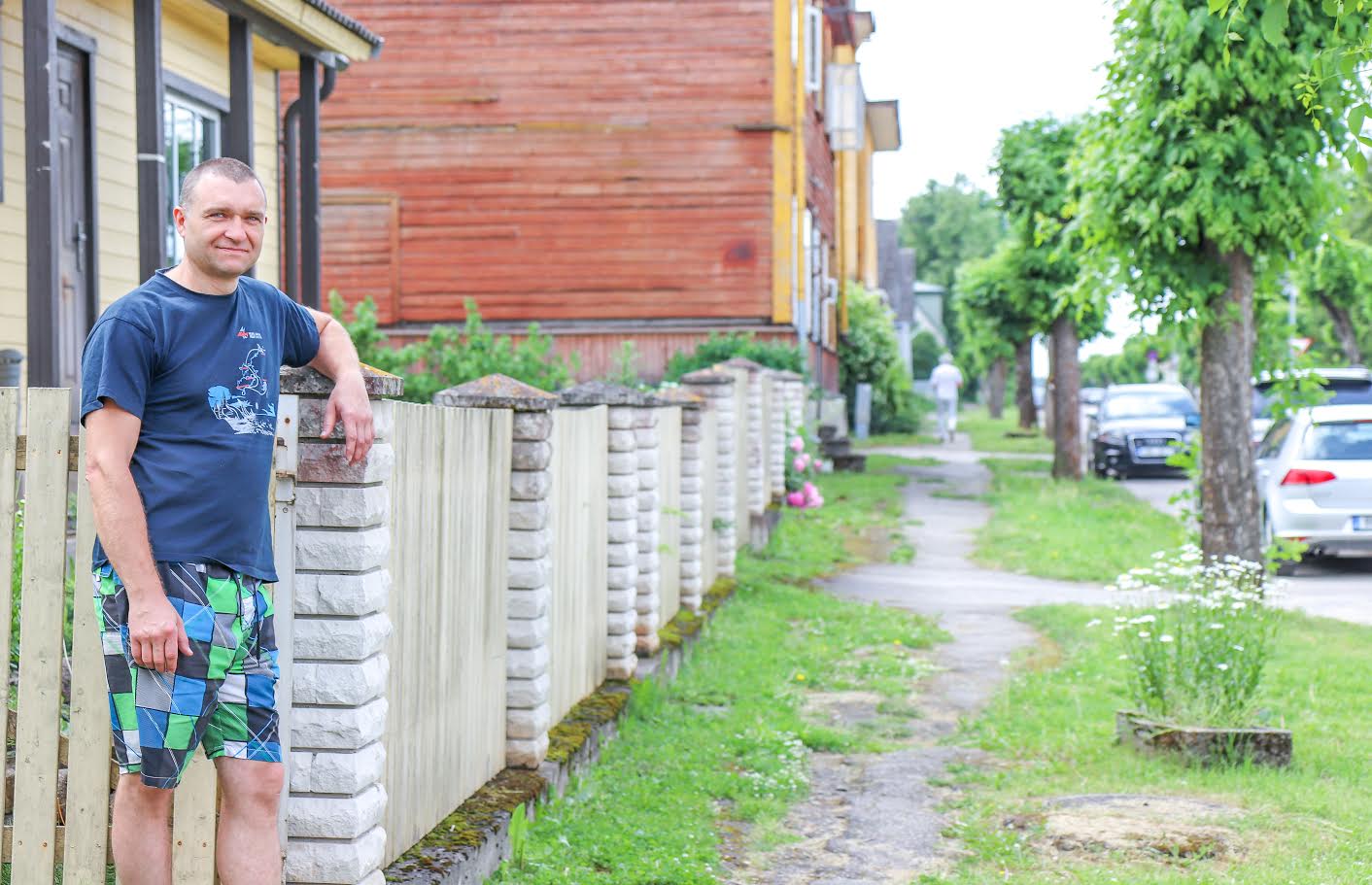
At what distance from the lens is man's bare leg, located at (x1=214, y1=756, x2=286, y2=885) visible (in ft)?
12.1

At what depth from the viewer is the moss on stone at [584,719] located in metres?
6.43

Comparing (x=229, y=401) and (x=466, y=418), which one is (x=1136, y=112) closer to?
(x=466, y=418)

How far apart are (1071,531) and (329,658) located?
1357 cm

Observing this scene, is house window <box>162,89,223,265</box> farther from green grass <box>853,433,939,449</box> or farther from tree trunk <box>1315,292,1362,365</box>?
tree trunk <box>1315,292,1362,365</box>

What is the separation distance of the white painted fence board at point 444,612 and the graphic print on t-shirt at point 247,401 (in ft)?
3.07

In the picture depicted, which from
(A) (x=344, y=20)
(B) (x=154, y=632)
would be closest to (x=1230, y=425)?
(A) (x=344, y=20)

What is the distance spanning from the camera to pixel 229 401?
11.6 feet

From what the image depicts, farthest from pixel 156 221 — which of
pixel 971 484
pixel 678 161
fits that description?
pixel 971 484

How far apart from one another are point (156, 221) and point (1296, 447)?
9.51 meters

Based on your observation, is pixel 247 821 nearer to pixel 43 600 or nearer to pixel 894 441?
pixel 43 600

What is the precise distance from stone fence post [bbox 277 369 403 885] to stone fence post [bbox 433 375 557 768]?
198 centimetres

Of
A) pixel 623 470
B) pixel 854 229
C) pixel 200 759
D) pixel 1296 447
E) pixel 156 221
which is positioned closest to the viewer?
pixel 200 759

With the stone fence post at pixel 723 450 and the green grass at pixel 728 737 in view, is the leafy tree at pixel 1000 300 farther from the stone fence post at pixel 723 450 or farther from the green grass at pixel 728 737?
the green grass at pixel 728 737

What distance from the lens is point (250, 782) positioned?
369 cm
